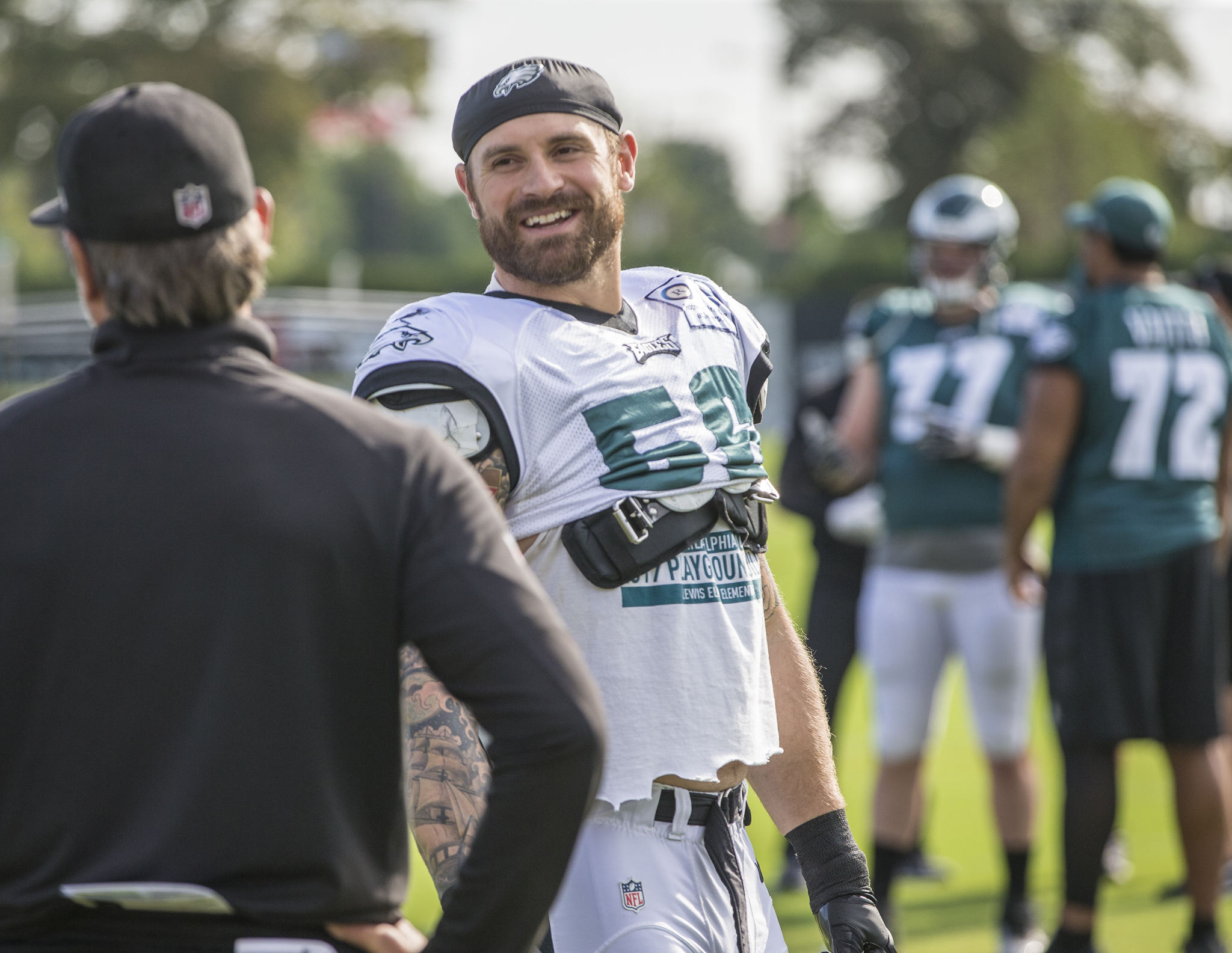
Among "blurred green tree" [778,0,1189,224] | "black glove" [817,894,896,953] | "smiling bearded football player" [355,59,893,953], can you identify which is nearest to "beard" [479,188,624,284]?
"smiling bearded football player" [355,59,893,953]

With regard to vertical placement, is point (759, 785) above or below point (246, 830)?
below

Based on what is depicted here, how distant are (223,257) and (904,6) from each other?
5373 cm

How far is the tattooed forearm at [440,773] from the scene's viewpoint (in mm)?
2256

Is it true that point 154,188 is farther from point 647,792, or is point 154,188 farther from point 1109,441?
point 1109,441

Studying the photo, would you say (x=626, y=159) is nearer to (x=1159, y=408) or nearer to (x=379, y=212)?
(x=1159, y=408)

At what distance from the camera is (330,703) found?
1.63m

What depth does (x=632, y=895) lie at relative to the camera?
96.7 inches

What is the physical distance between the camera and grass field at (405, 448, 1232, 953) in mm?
5328

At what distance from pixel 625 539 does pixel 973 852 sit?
451cm

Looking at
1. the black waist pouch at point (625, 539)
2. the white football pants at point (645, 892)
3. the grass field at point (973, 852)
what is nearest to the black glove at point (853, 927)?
the white football pants at point (645, 892)

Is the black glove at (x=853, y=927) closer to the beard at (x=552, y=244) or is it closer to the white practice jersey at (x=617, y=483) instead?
the white practice jersey at (x=617, y=483)

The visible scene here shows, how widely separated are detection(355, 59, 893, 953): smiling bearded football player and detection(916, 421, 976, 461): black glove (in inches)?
113

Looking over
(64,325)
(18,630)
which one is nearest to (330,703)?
(18,630)

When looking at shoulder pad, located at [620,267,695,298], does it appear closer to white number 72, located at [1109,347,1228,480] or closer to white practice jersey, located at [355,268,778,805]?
white practice jersey, located at [355,268,778,805]
